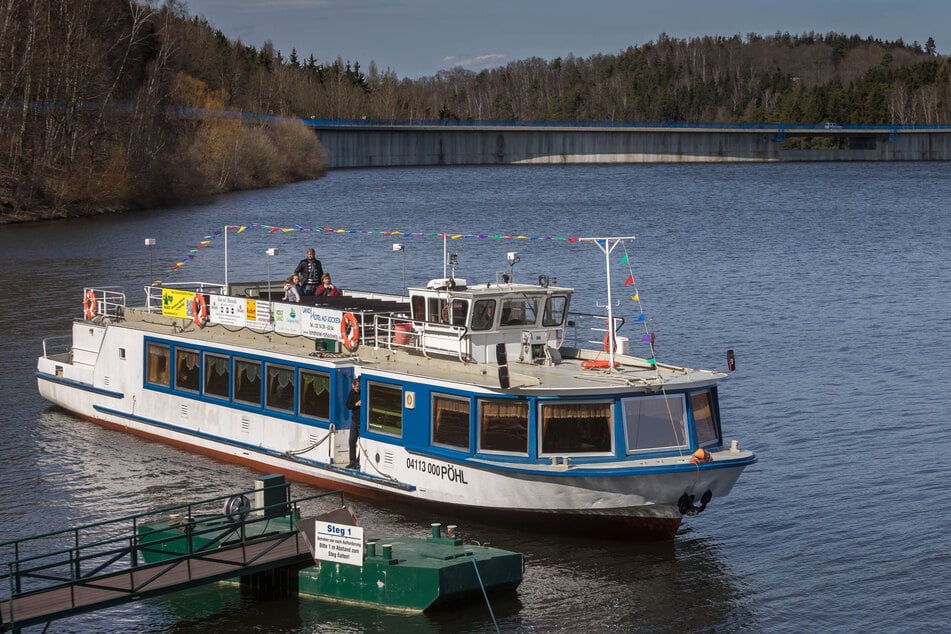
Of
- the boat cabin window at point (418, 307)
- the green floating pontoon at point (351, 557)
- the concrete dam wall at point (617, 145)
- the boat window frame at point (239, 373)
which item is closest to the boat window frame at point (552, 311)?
the boat cabin window at point (418, 307)

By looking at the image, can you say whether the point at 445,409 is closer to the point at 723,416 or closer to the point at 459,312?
the point at 459,312

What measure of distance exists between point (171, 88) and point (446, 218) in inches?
1292

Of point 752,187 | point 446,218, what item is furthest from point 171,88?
point 752,187

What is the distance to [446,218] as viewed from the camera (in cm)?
9162

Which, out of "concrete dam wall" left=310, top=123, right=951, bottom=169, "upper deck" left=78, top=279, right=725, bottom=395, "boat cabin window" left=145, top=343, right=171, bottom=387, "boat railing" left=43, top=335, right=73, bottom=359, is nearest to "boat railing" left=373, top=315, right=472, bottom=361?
"upper deck" left=78, top=279, right=725, bottom=395

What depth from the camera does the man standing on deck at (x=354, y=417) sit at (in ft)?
82.5

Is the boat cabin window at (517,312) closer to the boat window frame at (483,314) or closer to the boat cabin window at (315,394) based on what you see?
the boat window frame at (483,314)

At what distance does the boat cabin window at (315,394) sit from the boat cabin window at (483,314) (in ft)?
10.9

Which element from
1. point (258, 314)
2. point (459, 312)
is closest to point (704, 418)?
point (459, 312)

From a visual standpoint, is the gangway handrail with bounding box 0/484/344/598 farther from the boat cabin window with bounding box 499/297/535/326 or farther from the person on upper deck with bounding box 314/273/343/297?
the person on upper deck with bounding box 314/273/343/297

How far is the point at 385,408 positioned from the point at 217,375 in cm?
562

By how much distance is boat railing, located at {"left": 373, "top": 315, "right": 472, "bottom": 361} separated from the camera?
24703 mm

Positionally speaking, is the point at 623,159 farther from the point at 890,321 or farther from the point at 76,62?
the point at 890,321

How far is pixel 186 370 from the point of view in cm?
2945
